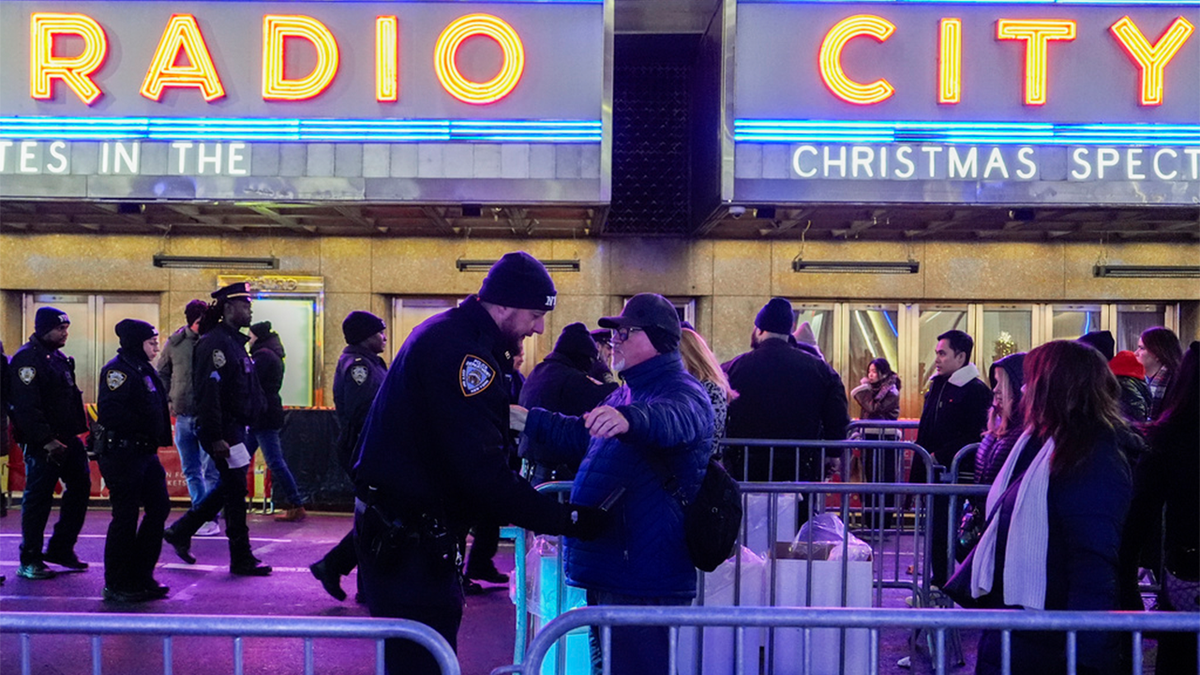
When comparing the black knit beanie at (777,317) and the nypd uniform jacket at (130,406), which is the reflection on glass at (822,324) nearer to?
the black knit beanie at (777,317)

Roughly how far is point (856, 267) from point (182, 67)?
27.9 ft

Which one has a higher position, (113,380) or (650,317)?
(650,317)

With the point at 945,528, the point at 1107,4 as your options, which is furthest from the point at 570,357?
the point at 1107,4

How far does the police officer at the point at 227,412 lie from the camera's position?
26.5 feet

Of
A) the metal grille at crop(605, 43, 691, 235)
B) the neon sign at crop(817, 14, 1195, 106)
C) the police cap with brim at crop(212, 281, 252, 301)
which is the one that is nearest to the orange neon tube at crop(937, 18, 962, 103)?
the neon sign at crop(817, 14, 1195, 106)

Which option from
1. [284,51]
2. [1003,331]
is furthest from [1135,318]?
[284,51]

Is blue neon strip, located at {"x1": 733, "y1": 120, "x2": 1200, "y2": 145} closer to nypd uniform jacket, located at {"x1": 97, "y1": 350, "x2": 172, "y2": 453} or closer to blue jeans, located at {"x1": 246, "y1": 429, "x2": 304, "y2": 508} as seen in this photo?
blue jeans, located at {"x1": 246, "y1": 429, "x2": 304, "y2": 508}

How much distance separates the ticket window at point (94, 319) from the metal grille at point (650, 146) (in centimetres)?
641

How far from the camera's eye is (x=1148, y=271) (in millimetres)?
13500

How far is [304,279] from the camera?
44.6ft

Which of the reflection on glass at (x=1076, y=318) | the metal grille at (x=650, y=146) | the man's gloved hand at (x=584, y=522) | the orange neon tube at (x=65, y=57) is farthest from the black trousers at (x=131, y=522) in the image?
the reflection on glass at (x=1076, y=318)

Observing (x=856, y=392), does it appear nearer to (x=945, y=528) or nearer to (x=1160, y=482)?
(x=945, y=528)

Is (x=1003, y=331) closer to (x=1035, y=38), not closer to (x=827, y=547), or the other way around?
(x=1035, y=38)

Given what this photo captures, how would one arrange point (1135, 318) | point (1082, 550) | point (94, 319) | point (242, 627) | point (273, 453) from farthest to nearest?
point (1135, 318)
point (94, 319)
point (273, 453)
point (1082, 550)
point (242, 627)
